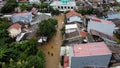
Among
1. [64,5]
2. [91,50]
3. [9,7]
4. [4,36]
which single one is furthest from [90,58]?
[9,7]

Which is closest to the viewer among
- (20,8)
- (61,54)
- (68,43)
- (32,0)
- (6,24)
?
(61,54)

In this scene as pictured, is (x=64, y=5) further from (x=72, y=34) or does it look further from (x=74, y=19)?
(x=72, y=34)

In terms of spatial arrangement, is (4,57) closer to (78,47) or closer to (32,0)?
(78,47)

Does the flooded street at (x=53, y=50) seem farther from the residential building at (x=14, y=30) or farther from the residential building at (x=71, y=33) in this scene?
the residential building at (x=14, y=30)

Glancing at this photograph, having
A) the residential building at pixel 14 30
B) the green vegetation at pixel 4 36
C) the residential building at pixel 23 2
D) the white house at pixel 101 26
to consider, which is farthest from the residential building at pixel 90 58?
the residential building at pixel 23 2

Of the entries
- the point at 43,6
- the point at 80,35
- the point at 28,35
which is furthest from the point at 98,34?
the point at 43,6

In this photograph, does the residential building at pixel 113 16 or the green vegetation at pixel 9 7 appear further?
the green vegetation at pixel 9 7
